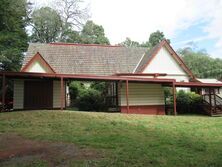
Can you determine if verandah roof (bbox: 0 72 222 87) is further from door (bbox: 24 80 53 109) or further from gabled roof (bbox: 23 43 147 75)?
gabled roof (bbox: 23 43 147 75)

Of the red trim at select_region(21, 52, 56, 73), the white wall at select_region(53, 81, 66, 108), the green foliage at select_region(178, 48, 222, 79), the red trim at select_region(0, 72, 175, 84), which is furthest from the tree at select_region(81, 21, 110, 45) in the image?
the green foliage at select_region(178, 48, 222, 79)

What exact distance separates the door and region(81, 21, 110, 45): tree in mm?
26554

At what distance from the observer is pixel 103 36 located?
170 feet

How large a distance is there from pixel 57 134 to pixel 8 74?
26.9 ft

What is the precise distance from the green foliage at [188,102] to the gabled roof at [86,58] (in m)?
4.57

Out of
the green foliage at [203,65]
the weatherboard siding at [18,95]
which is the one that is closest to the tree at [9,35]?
the weatherboard siding at [18,95]

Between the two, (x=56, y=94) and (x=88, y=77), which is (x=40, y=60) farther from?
(x=88, y=77)

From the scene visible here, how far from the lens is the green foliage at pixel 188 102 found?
24.8 metres

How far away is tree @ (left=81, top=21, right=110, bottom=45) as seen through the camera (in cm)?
4859

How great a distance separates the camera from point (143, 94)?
2342 centimetres

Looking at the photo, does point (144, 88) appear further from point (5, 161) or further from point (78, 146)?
point (5, 161)

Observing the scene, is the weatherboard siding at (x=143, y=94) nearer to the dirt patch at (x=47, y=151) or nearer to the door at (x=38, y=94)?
the door at (x=38, y=94)

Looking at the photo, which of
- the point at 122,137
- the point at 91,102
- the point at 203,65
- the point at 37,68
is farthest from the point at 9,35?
the point at 203,65

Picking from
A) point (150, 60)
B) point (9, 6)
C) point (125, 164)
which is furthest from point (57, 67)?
point (125, 164)
